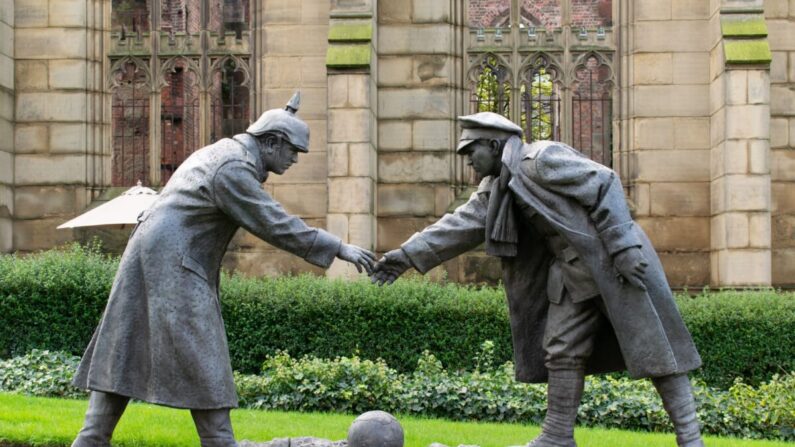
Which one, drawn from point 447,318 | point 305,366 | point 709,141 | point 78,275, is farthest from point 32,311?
point 709,141

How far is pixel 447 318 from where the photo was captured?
12164 mm

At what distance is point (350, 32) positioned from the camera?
15.2 metres

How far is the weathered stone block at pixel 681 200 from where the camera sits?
52.4 feet

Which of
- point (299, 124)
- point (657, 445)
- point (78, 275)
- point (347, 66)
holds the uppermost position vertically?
point (347, 66)

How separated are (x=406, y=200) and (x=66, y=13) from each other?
596cm

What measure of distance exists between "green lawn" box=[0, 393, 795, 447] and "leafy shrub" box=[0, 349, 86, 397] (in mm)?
626

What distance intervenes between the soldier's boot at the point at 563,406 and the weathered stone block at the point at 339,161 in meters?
8.88

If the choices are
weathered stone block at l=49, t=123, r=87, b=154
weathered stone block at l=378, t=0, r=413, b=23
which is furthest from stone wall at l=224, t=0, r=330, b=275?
weathered stone block at l=49, t=123, r=87, b=154

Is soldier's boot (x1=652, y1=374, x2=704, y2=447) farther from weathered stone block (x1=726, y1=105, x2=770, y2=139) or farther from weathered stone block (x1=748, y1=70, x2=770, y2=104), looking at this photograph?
weathered stone block (x1=748, y1=70, x2=770, y2=104)

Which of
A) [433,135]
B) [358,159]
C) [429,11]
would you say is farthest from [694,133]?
[358,159]

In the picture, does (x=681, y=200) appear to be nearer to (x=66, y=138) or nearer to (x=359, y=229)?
(x=359, y=229)

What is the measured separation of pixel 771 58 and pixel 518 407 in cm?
734

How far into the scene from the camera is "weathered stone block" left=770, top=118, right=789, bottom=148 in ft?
52.1

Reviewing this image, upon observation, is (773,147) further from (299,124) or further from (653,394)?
(299,124)
